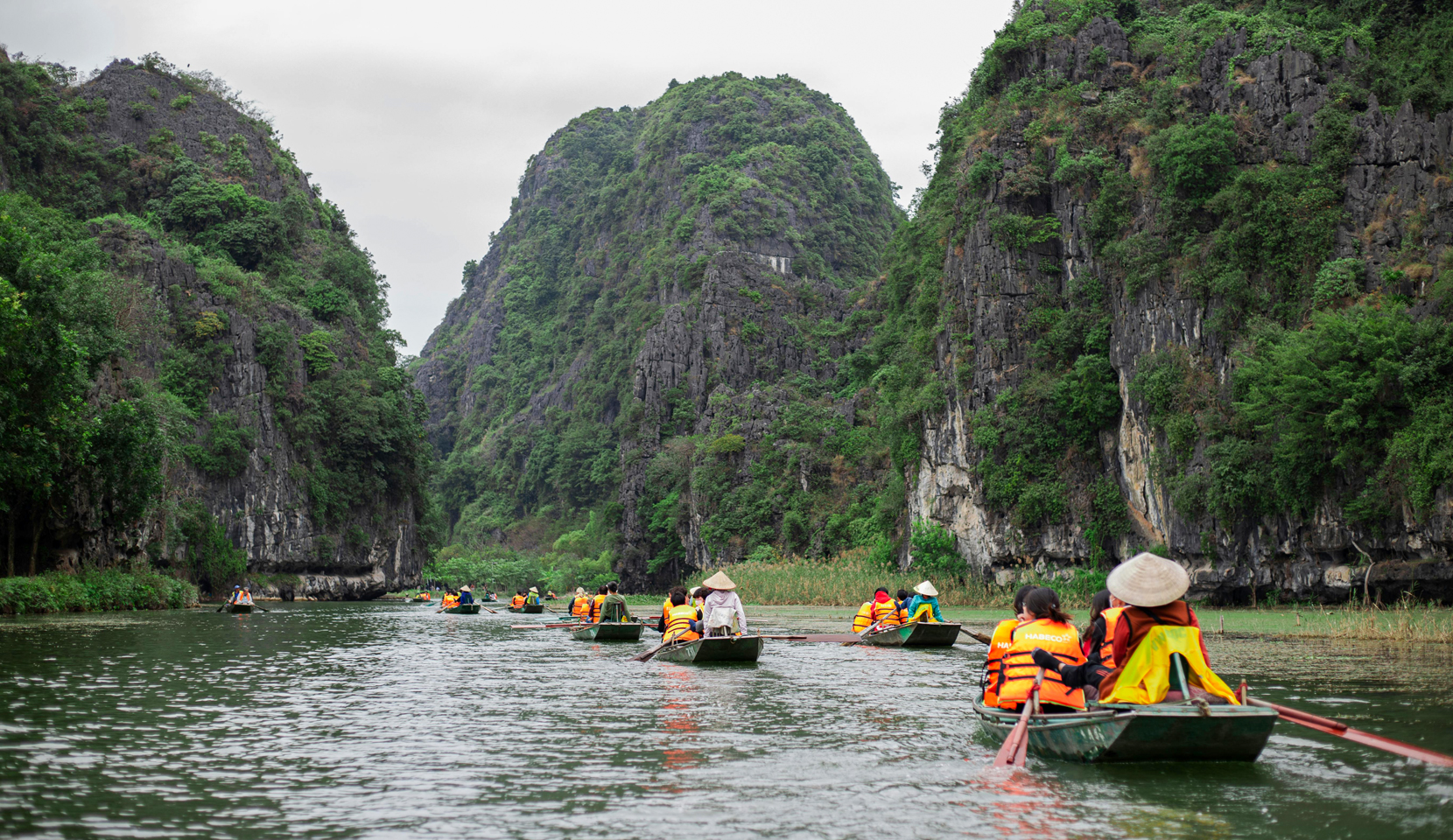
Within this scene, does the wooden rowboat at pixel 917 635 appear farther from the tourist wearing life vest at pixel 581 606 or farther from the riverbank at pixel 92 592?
the riverbank at pixel 92 592

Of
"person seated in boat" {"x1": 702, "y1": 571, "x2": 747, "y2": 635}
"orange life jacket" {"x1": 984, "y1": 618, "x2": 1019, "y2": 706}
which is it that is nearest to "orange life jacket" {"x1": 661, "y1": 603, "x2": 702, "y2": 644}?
"person seated in boat" {"x1": 702, "y1": 571, "x2": 747, "y2": 635}

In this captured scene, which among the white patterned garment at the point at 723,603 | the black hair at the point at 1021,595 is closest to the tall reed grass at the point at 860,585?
the white patterned garment at the point at 723,603

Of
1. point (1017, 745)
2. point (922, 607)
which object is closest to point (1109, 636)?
point (1017, 745)

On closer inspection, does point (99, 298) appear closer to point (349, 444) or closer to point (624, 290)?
point (349, 444)

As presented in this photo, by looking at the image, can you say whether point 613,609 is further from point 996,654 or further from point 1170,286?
point 1170,286

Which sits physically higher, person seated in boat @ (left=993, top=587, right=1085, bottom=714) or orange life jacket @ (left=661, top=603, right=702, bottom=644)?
person seated in boat @ (left=993, top=587, right=1085, bottom=714)

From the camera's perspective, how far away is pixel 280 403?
58375 mm

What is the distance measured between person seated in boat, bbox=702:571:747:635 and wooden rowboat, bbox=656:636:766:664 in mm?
273

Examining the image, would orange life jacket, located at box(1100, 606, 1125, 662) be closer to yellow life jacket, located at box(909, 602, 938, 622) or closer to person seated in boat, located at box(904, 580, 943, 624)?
person seated in boat, located at box(904, 580, 943, 624)

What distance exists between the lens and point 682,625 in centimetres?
1752

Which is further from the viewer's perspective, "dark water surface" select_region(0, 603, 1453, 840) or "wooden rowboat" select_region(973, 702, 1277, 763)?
"wooden rowboat" select_region(973, 702, 1277, 763)

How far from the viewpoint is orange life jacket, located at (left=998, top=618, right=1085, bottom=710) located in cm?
875

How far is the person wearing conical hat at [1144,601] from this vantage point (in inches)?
306

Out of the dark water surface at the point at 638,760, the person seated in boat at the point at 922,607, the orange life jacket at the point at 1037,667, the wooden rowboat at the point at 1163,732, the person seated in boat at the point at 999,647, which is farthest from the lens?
the person seated in boat at the point at 922,607
